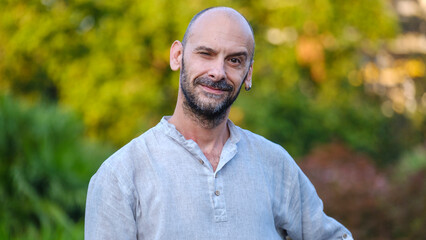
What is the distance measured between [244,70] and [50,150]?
5398 millimetres

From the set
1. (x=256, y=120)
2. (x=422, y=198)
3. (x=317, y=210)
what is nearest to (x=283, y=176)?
(x=317, y=210)

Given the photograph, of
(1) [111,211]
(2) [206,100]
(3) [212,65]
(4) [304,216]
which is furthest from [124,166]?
(4) [304,216]

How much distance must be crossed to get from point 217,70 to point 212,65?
0.03m

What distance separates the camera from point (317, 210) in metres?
2.63

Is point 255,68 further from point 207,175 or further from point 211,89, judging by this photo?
point 207,175

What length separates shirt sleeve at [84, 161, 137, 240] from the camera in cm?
216

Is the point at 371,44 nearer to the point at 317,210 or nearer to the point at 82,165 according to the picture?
the point at 82,165

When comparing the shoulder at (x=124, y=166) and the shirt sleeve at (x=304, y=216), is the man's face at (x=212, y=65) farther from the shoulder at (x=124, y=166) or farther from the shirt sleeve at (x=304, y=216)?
the shirt sleeve at (x=304, y=216)

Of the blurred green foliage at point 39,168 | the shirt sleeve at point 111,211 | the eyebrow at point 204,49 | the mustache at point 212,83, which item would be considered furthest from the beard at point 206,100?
the blurred green foliage at point 39,168

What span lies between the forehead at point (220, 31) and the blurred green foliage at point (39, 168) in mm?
4495

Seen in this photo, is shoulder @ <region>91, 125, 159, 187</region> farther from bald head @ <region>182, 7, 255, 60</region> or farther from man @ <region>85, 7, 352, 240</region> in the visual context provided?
bald head @ <region>182, 7, 255, 60</region>

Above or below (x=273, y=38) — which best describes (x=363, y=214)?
below

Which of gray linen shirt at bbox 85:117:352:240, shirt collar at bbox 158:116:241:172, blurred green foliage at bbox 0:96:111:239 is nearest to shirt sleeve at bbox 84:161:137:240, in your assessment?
gray linen shirt at bbox 85:117:352:240

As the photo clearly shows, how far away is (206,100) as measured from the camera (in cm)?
238
